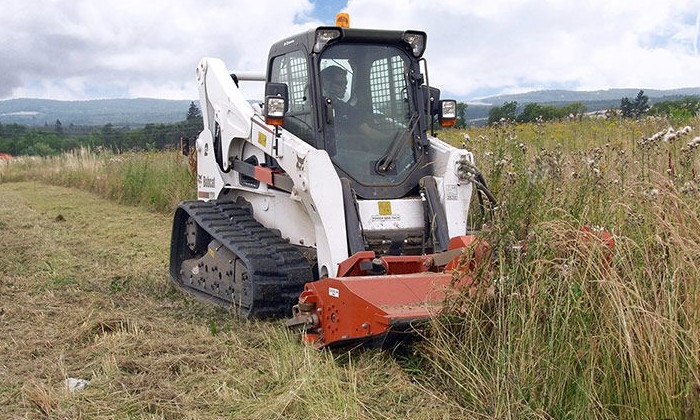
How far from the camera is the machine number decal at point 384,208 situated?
19.7 ft

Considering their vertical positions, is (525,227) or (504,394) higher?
(525,227)

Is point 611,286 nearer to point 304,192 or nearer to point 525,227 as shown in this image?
point 525,227

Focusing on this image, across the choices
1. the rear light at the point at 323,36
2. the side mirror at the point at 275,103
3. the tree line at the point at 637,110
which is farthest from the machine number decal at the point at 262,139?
the tree line at the point at 637,110

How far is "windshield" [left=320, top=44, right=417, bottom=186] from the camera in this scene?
626 centimetres

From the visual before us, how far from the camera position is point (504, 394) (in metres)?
3.82

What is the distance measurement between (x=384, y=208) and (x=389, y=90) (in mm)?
1121

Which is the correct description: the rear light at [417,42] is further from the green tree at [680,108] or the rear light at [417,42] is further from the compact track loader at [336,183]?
the green tree at [680,108]

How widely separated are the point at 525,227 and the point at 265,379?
1.73 metres

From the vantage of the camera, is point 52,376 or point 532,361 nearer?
point 532,361

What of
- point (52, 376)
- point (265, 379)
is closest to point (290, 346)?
point (265, 379)

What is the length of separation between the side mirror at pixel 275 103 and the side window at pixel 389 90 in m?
0.77

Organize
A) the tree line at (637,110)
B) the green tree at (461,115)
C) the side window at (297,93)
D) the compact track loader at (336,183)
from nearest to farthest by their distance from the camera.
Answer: the compact track loader at (336,183) → the side window at (297,93) → the tree line at (637,110) → the green tree at (461,115)

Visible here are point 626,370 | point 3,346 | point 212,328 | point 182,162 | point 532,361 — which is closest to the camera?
point 626,370

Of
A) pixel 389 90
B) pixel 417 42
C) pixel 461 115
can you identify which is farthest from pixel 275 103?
pixel 461 115
